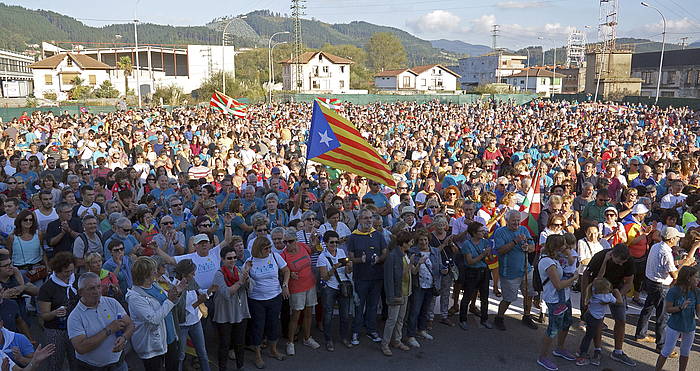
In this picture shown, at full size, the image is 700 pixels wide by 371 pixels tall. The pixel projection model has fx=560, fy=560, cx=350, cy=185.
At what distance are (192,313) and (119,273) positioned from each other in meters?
0.88

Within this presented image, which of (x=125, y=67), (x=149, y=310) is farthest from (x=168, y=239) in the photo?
(x=125, y=67)

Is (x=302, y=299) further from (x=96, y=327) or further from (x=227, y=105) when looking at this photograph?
(x=227, y=105)

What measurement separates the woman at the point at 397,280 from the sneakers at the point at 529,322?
5.65 feet

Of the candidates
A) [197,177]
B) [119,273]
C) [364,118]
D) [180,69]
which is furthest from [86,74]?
[119,273]

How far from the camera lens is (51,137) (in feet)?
53.5

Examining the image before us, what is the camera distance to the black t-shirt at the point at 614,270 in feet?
19.4

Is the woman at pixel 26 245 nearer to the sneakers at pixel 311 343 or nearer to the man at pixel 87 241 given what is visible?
the man at pixel 87 241

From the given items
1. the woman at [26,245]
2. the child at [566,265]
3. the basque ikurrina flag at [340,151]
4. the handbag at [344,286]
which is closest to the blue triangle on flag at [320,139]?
the basque ikurrina flag at [340,151]

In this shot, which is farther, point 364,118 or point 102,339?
point 364,118

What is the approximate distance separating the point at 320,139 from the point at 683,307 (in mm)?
4651

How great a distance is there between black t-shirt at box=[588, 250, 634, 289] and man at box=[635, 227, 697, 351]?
1.65ft

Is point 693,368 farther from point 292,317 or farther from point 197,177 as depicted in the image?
point 197,177

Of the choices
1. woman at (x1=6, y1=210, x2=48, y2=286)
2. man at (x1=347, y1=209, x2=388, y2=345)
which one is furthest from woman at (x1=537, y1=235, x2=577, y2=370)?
woman at (x1=6, y1=210, x2=48, y2=286)

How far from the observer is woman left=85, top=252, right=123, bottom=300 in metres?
4.78
